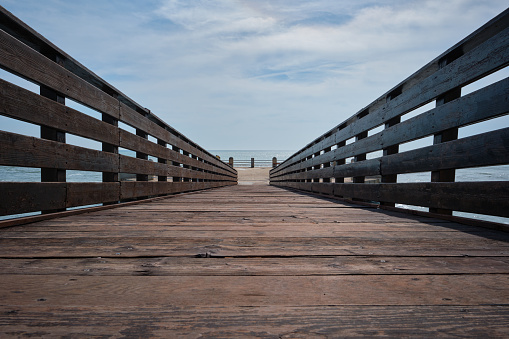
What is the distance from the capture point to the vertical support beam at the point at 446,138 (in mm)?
2486

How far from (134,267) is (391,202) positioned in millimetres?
2932

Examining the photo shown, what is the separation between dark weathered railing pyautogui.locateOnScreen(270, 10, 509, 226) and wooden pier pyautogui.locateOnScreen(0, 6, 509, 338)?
1 centimetres

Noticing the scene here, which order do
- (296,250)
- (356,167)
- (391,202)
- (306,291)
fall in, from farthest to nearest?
(356,167) → (391,202) → (296,250) → (306,291)

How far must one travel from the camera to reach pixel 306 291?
37.2 inches

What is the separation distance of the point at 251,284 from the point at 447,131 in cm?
239

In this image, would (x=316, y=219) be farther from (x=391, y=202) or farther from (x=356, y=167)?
(x=356, y=167)

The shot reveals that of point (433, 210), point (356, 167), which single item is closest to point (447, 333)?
point (433, 210)

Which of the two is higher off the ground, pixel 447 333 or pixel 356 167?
pixel 356 167

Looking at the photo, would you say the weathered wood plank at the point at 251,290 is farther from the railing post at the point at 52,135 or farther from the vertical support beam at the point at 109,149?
the vertical support beam at the point at 109,149

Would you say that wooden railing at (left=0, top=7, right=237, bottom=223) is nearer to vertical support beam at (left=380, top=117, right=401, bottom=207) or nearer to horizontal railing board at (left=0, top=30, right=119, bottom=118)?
horizontal railing board at (left=0, top=30, right=119, bottom=118)

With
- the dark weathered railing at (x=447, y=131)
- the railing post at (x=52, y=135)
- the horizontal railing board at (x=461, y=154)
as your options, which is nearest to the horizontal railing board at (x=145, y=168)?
the railing post at (x=52, y=135)

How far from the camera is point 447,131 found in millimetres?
2533

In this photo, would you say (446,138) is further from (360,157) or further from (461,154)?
(360,157)

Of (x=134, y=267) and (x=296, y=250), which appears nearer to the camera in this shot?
(x=134, y=267)
